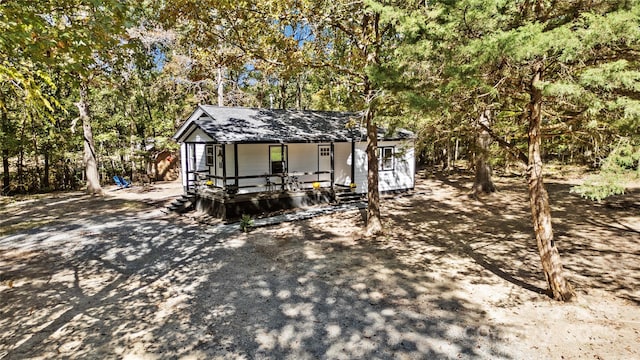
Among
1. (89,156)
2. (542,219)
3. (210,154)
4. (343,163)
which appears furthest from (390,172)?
(89,156)

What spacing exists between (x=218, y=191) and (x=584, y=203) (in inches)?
598

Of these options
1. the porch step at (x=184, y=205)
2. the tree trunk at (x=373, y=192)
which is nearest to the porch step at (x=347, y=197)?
the tree trunk at (x=373, y=192)

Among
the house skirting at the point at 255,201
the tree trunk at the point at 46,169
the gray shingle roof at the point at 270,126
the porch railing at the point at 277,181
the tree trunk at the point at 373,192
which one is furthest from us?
the tree trunk at the point at 46,169

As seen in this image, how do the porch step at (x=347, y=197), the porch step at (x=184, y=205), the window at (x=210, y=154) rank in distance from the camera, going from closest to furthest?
the porch step at (x=184, y=205) < the window at (x=210, y=154) < the porch step at (x=347, y=197)

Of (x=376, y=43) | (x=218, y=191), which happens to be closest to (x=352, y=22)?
(x=376, y=43)

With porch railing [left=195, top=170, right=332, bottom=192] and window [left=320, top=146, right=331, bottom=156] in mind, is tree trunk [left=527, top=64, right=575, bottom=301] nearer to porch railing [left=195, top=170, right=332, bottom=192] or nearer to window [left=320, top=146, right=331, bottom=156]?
porch railing [left=195, top=170, right=332, bottom=192]

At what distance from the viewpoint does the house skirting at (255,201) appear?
13.4 metres

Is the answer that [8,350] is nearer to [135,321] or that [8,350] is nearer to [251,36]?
[135,321]

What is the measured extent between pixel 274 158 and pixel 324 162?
2623 mm

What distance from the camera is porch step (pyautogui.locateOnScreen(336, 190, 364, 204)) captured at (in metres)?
16.6

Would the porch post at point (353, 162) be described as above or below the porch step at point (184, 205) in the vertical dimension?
above

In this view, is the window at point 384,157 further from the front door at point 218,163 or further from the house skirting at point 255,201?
the front door at point 218,163

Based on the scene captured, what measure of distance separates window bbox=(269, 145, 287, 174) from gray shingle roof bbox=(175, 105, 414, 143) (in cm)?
97

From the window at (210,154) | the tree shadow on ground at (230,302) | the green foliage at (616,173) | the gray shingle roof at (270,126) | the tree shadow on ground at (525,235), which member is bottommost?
the tree shadow on ground at (230,302)
